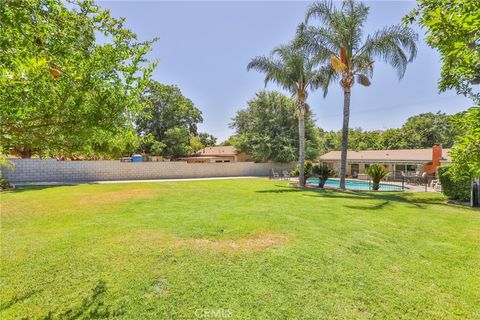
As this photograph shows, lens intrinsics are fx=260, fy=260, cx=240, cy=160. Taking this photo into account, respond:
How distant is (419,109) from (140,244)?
5775cm

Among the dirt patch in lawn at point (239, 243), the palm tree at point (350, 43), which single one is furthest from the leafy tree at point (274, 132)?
the dirt patch in lawn at point (239, 243)

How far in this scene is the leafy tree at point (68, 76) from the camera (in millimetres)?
2346

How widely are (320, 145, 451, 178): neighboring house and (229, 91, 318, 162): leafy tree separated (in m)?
4.80

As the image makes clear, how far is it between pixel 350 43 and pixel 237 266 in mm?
16114

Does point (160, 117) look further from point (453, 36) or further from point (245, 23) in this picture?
point (453, 36)

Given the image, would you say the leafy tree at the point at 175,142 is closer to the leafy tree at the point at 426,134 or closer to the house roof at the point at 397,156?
the house roof at the point at 397,156

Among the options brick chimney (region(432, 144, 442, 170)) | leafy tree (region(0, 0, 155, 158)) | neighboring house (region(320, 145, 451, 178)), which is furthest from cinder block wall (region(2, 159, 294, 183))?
leafy tree (region(0, 0, 155, 158))

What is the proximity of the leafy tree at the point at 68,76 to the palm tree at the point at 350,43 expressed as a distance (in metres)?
15.3

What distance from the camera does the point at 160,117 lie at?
3619cm

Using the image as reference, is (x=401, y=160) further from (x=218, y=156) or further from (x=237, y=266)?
(x=237, y=266)

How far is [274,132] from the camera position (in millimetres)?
30625

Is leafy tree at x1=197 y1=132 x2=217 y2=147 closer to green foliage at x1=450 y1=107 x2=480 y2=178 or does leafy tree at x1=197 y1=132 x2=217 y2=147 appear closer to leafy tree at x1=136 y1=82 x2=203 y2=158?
leafy tree at x1=136 y1=82 x2=203 y2=158

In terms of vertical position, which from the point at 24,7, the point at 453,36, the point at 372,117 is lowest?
the point at 453,36

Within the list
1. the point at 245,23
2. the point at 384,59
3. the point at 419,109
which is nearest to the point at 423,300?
the point at 245,23
